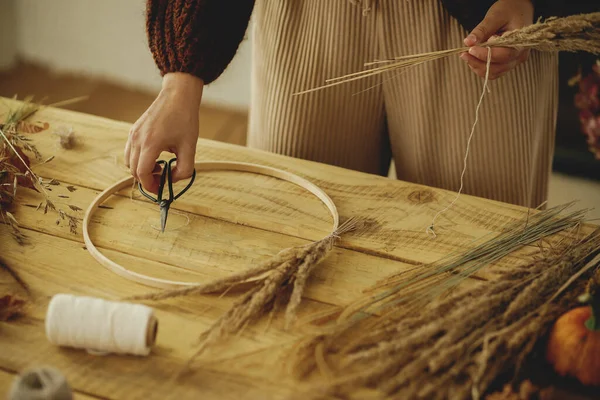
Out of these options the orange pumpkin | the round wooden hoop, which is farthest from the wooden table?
the orange pumpkin

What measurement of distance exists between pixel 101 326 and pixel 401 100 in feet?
2.98

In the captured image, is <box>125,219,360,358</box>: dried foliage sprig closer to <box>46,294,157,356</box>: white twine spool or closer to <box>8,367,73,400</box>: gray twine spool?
<box>46,294,157,356</box>: white twine spool

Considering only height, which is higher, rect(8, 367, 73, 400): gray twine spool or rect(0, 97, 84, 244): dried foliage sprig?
rect(0, 97, 84, 244): dried foliage sprig

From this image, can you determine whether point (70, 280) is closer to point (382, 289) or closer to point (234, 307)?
point (234, 307)

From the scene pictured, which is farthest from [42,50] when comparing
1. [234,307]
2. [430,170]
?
[234,307]

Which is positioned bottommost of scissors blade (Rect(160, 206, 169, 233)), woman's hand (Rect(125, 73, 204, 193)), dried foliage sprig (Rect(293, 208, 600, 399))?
dried foliage sprig (Rect(293, 208, 600, 399))

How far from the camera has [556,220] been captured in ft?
3.71

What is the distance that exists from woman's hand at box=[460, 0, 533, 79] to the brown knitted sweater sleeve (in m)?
0.47

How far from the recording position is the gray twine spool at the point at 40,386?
0.66m

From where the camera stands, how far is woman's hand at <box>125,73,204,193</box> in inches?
A: 41.6

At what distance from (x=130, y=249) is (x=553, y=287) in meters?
0.69

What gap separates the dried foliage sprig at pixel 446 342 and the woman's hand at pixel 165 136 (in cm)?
43

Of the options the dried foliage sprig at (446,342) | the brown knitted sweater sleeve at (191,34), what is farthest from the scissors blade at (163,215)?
the dried foliage sprig at (446,342)

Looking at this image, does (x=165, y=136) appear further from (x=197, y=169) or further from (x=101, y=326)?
(x=101, y=326)
